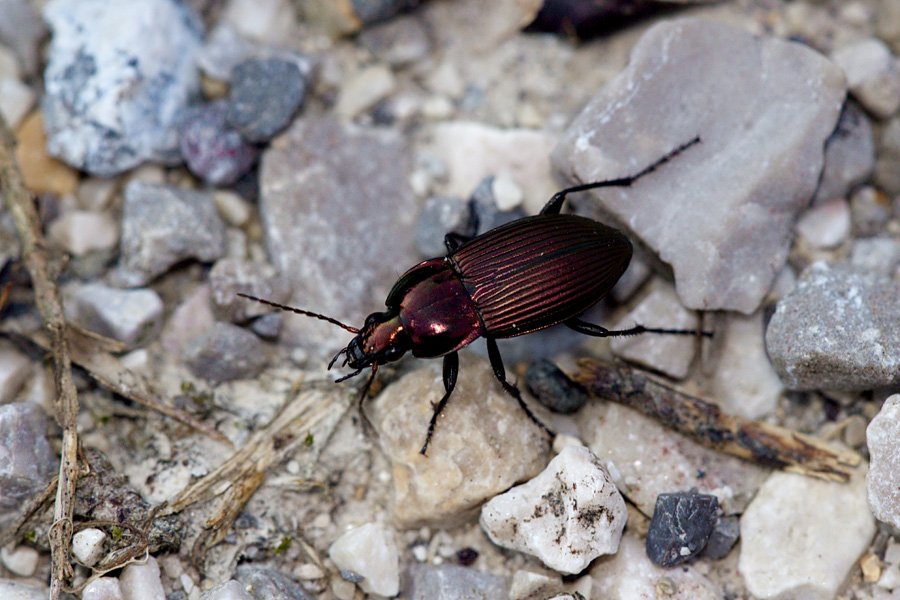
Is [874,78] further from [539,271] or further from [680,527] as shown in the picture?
[680,527]

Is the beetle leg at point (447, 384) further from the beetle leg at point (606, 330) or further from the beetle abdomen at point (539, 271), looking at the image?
the beetle leg at point (606, 330)

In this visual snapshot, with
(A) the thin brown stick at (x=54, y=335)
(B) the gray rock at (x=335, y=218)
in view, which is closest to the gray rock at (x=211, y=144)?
(B) the gray rock at (x=335, y=218)

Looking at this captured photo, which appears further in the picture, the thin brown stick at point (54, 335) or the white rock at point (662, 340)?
the white rock at point (662, 340)

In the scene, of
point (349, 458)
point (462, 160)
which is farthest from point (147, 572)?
point (462, 160)

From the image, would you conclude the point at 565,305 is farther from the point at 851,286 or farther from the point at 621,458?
the point at 851,286

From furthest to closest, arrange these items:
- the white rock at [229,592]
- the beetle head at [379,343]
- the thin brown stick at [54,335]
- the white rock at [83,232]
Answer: the white rock at [83,232] < the beetle head at [379,343] < the thin brown stick at [54,335] < the white rock at [229,592]

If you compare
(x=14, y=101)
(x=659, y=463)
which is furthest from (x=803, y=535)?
→ (x=14, y=101)
